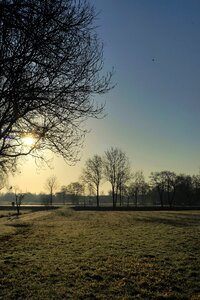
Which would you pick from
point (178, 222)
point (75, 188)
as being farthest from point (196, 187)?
point (178, 222)

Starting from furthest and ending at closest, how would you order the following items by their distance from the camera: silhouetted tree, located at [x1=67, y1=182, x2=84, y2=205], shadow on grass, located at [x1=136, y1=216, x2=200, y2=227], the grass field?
silhouetted tree, located at [x1=67, y1=182, x2=84, y2=205], shadow on grass, located at [x1=136, y1=216, x2=200, y2=227], the grass field

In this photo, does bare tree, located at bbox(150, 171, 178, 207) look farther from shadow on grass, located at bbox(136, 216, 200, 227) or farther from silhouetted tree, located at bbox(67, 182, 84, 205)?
shadow on grass, located at bbox(136, 216, 200, 227)

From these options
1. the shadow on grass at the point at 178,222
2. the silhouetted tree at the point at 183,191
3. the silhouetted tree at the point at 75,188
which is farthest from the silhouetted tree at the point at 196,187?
the shadow on grass at the point at 178,222

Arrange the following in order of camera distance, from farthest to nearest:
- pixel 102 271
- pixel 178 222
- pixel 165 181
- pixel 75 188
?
pixel 75 188, pixel 165 181, pixel 178 222, pixel 102 271

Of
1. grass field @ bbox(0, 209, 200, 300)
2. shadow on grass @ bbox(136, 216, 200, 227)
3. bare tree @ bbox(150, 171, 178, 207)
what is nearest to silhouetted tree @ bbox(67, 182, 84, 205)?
bare tree @ bbox(150, 171, 178, 207)

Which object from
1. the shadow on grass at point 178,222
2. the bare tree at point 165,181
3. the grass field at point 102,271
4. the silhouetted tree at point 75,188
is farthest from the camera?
the silhouetted tree at point 75,188

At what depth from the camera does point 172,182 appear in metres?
130

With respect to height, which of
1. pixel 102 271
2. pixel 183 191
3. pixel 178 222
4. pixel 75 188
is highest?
pixel 75 188

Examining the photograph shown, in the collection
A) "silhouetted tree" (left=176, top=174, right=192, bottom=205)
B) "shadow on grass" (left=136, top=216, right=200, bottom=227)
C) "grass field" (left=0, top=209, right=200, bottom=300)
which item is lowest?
"grass field" (left=0, top=209, right=200, bottom=300)

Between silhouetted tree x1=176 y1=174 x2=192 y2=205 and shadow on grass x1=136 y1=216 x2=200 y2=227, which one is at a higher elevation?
silhouetted tree x1=176 y1=174 x2=192 y2=205

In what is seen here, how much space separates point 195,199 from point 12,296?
126123 millimetres

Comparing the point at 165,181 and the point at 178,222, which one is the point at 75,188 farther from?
the point at 178,222

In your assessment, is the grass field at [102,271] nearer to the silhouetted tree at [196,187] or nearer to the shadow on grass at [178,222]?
the shadow on grass at [178,222]

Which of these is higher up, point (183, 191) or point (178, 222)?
point (183, 191)
